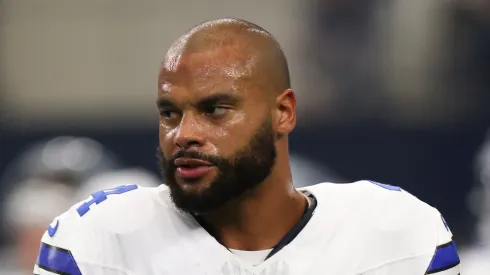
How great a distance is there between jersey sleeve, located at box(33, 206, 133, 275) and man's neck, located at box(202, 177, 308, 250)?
8.4 inches

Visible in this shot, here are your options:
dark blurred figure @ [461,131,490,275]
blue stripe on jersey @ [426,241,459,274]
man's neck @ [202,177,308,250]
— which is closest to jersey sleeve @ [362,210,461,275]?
blue stripe on jersey @ [426,241,459,274]

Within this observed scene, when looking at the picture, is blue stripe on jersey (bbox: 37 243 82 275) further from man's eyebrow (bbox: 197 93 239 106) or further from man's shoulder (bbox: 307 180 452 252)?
man's shoulder (bbox: 307 180 452 252)

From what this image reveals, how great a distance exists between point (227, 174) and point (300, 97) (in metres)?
2.77

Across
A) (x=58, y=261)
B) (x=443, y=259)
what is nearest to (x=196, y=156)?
(x=58, y=261)

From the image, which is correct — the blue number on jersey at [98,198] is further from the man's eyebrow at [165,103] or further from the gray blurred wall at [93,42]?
the gray blurred wall at [93,42]

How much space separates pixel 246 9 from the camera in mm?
5070

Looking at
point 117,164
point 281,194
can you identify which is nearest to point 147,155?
point 117,164

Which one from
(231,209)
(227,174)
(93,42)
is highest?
(227,174)

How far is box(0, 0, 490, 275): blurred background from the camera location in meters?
4.40

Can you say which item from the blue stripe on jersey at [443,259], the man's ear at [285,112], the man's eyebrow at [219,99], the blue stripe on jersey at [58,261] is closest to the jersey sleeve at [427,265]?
the blue stripe on jersey at [443,259]

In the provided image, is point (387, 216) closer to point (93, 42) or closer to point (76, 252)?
point (76, 252)

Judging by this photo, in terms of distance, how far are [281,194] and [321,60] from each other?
2646 mm

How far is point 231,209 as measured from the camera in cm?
210

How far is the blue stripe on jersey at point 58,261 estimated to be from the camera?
78.5 inches
